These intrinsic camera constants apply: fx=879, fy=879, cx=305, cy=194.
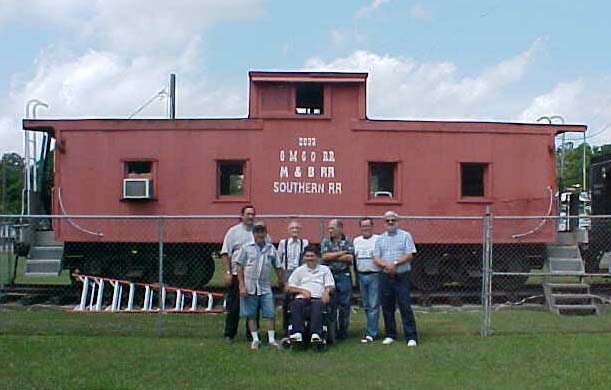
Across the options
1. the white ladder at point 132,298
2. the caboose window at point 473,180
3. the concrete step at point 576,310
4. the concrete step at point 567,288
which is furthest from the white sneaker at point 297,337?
the caboose window at point 473,180

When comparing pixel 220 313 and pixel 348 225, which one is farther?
pixel 348 225

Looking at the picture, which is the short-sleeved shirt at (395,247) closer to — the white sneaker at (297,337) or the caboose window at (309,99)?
the white sneaker at (297,337)

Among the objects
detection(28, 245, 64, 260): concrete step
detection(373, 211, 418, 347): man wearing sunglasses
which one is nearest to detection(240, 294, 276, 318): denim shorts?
detection(373, 211, 418, 347): man wearing sunglasses

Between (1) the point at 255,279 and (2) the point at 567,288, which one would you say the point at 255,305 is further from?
(2) the point at 567,288

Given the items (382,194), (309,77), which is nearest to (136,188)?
(309,77)

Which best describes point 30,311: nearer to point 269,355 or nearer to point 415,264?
point 269,355

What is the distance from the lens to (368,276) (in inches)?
457

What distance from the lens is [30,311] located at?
48.6 ft

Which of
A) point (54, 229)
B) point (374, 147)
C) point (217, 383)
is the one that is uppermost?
point (374, 147)

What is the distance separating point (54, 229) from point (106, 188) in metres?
1.26

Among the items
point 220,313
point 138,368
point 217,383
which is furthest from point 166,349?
point 220,313

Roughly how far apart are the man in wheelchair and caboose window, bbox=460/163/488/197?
6.91 metres

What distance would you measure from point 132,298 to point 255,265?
4940 mm

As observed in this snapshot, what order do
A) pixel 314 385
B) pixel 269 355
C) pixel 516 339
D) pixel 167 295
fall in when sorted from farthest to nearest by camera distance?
pixel 167 295
pixel 516 339
pixel 269 355
pixel 314 385
